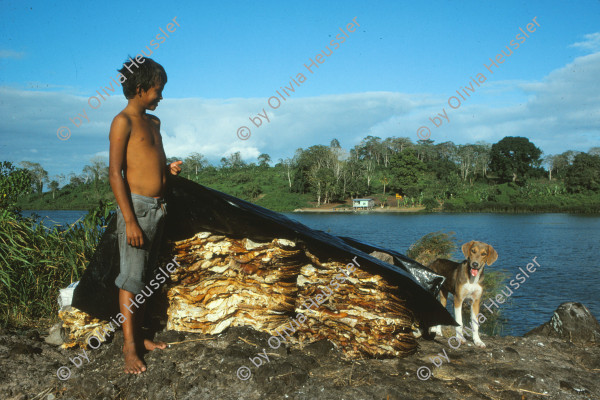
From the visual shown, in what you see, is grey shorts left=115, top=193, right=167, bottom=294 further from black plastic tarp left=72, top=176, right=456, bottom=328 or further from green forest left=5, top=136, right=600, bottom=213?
green forest left=5, top=136, right=600, bottom=213

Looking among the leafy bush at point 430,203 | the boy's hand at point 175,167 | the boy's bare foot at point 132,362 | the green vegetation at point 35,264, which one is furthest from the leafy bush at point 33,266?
the leafy bush at point 430,203

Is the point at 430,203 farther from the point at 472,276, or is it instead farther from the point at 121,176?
the point at 121,176

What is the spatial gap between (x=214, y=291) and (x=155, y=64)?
2012 millimetres

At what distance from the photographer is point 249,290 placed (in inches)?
147

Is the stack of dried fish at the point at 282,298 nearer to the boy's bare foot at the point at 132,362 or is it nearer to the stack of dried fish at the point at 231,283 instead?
the stack of dried fish at the point at 231,283

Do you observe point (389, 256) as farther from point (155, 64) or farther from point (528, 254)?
point (528, 254)

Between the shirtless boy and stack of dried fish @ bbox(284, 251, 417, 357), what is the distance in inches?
55.1

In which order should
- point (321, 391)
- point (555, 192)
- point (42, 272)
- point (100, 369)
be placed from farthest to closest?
point (555, 192) → point (42, 272) → point (100, 369) → point (321, 391)

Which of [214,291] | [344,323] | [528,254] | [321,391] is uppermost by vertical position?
[214,291]

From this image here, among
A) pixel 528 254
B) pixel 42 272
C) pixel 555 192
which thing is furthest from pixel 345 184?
pixel 42 272

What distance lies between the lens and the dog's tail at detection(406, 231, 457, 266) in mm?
13852

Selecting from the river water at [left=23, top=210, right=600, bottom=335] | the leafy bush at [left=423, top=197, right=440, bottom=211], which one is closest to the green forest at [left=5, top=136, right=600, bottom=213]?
the leafy bush at [left=423, top=197, right=440, bottom=211]

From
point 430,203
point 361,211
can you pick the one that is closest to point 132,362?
point 361,211

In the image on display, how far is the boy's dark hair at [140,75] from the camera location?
3.30m
